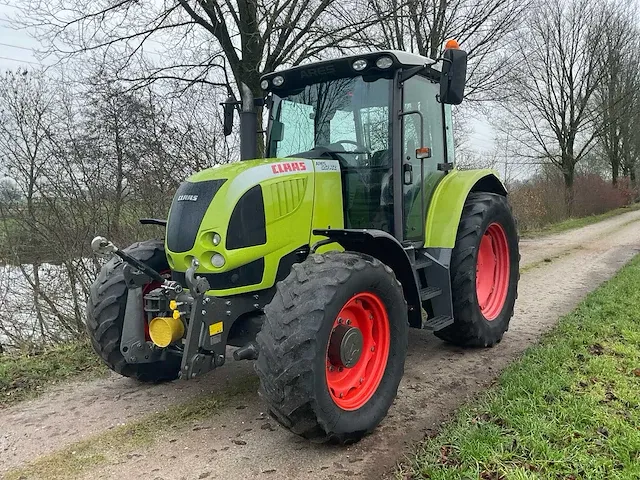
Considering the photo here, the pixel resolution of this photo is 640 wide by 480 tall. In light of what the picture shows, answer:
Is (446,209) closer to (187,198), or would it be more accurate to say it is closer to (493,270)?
(493,270)

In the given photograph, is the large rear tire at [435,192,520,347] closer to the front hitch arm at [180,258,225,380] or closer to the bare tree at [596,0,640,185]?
the front hitch arm at [180,258,225,380]

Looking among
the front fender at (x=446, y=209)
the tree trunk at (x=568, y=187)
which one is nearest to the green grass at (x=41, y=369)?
the front fender at (x=446, y=209)

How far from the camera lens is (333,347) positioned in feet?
10.4

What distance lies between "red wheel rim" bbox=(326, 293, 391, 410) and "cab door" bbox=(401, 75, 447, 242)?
1025 mm

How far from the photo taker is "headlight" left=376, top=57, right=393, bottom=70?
397 centimetres

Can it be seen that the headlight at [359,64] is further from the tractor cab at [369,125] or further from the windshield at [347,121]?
the windshield at [347,121]

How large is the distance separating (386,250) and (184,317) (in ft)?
4.58

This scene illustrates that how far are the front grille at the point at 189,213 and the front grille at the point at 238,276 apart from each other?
0.22 m

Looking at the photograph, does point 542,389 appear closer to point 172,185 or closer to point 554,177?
point 172,185

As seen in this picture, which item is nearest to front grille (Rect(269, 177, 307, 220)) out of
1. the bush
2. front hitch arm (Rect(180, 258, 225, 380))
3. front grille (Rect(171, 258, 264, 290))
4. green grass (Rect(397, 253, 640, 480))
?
front grille (Rect(171, 258, 264, 290))

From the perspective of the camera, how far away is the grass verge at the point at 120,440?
302 centimetres

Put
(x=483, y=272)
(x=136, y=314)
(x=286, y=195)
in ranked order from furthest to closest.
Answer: (x=483, y=272) → (x=286, y=195) → (x=136, y=314)

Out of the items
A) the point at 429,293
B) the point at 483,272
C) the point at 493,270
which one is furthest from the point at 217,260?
the point at 493,270

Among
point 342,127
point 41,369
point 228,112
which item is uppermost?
point 228,112
